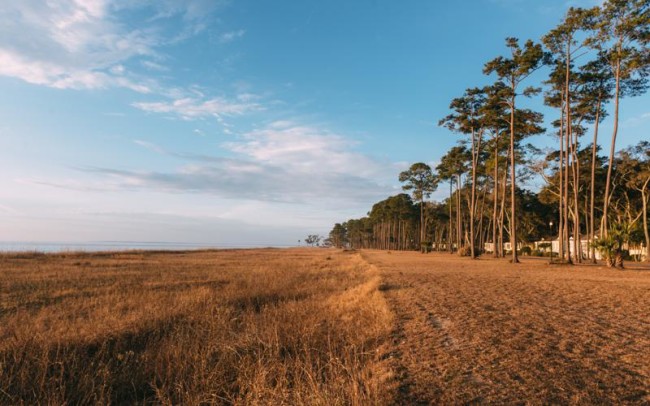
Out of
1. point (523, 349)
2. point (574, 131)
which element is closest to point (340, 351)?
point (523, 349)

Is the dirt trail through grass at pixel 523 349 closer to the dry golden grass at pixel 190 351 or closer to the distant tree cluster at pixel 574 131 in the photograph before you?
the dry golden grass at pixel 190 351

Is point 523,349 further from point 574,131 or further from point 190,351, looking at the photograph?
point 574,131

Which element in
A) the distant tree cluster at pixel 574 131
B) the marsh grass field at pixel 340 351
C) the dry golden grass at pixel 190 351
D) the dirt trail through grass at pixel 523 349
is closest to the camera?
the dirt trail through grass at pixel 523 349

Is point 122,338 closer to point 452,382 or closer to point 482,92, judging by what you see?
point 452,382

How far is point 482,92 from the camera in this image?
35250 millimetres

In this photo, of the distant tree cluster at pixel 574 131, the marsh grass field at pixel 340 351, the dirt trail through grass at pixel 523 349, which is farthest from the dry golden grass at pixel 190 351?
the distant tree cluster at pixel 574 131

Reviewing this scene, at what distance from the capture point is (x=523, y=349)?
18.9ft

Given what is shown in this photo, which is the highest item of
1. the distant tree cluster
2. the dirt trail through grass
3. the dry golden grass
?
the distant tree cluster

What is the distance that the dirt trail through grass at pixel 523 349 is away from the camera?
4258 mm

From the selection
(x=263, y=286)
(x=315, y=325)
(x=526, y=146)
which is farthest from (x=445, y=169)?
(x=315, y=325)

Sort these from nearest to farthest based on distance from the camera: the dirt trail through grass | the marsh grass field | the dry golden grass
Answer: the dirt trail through grass → the marsh grass field → the dry golden grass

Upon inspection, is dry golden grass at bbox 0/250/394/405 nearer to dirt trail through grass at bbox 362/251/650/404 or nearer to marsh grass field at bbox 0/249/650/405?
marsh grass field at bbox 0/249/650/405

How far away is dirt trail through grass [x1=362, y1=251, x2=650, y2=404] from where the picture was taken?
14.0 ft

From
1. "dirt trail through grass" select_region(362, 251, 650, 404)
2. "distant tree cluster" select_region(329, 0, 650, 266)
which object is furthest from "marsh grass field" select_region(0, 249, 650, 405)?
"distant tree cluster" select_region(329, 0, 650, 266)
